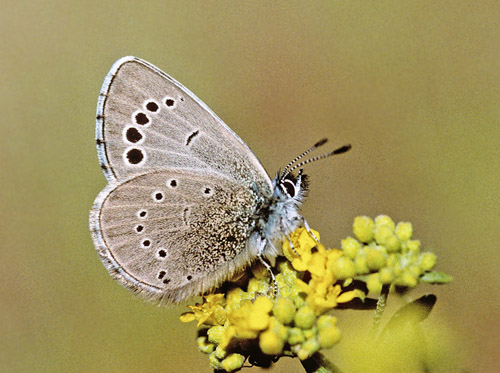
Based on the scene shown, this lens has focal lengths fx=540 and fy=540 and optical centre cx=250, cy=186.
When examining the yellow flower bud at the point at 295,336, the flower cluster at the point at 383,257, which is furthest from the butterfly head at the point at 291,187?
the yellow flower bud at the point at 295,336

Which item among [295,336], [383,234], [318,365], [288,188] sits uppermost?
[288,188]

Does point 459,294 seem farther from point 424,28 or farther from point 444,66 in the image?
point 424,28

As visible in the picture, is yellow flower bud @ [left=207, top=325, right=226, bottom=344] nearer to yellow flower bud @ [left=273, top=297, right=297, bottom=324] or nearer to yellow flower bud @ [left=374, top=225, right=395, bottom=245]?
yellow flower bud @ [left=273, top=297, right=297, bottom=324]

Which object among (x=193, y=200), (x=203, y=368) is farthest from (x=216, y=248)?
(x=203, y=368)

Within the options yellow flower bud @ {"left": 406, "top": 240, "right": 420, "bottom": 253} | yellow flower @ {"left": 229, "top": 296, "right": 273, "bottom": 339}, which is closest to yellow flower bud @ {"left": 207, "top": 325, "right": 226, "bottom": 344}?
yellow flower @ {"left": 229, "top": 296, "right": 273, "bottom": 339}

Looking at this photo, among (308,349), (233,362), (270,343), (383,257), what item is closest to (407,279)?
(383,257)

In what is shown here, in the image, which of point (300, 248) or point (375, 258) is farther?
point (300, 248)

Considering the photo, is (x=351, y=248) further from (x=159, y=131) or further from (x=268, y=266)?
(x=159, y=131)
